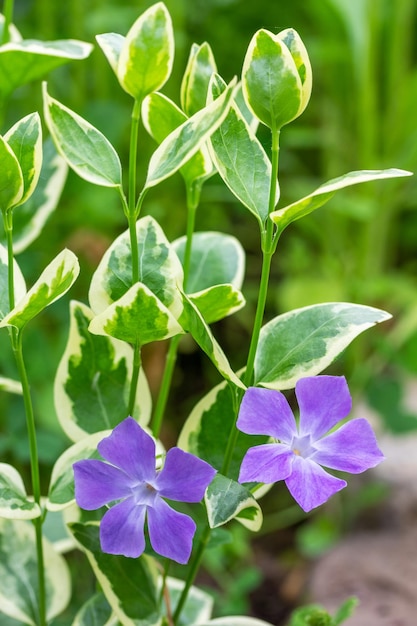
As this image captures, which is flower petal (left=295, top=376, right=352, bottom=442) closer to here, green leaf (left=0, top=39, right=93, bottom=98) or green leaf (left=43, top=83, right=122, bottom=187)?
green leaf (left=43, top=83, right=122, bottom=187)

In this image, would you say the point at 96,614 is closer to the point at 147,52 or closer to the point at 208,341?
the point at 208,341

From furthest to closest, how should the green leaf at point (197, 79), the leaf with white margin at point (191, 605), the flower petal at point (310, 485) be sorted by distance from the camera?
the leaf with white margin at point (191, 605) < the green leaf at point (197, 79) < the flower petal at point (310, 485)

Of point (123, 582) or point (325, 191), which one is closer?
point (325, 191)

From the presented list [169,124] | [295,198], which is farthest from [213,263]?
[295,198]

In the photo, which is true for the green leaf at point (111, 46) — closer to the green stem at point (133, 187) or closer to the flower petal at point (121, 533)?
the green stem at point (133, 187)

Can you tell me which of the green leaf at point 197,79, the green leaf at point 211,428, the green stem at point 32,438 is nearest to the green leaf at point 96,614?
the green stem at point 32,438

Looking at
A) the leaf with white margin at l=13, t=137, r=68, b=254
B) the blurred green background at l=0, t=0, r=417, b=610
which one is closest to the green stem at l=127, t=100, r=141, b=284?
the leaf with white margin at l=13, t=137, r=68, b=254
